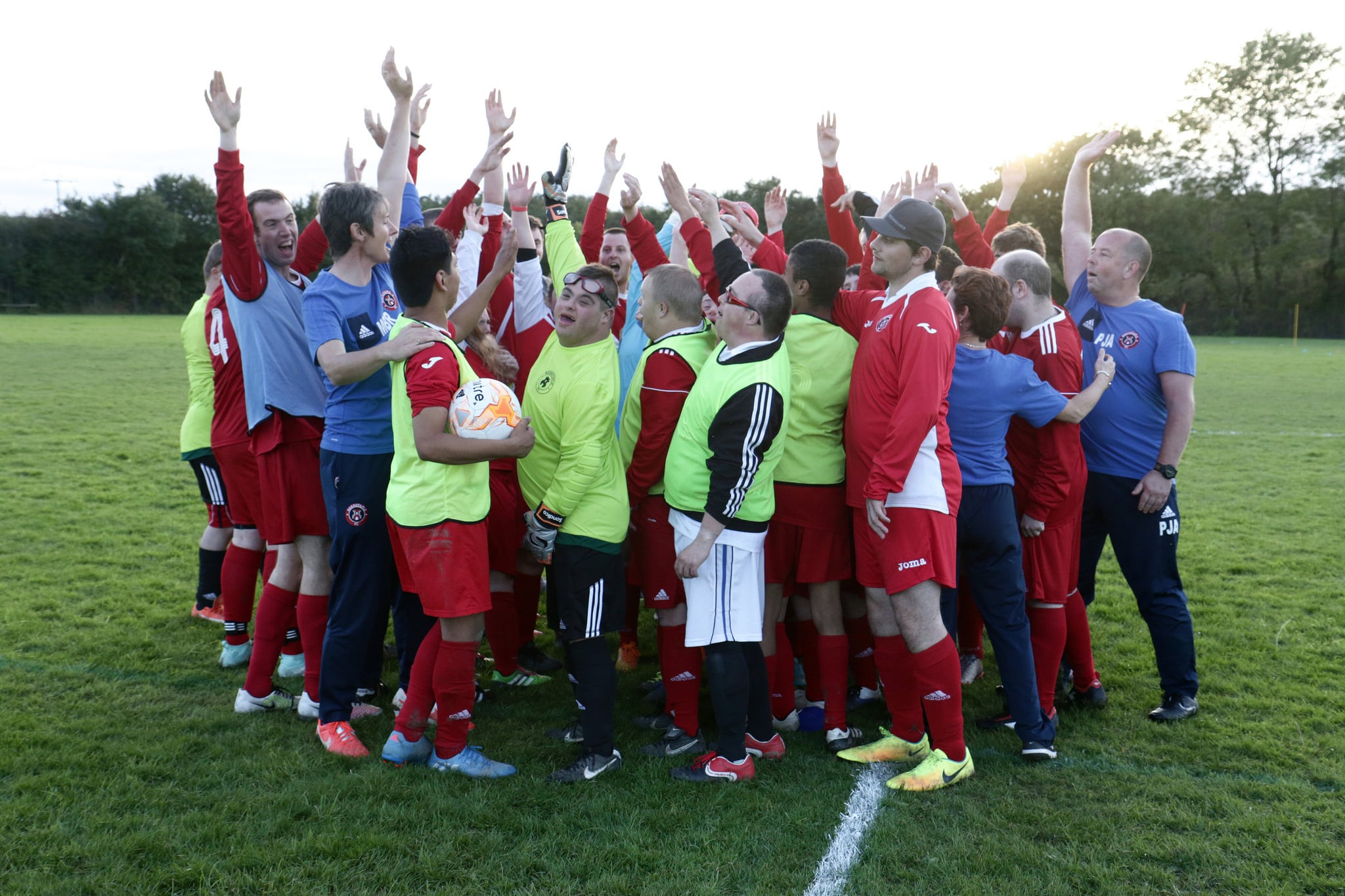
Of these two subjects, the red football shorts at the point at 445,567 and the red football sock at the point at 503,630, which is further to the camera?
the red football sock at the point at 503,630

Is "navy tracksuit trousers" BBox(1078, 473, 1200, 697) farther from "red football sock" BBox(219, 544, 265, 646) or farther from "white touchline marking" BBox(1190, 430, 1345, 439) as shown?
"white touchline marking" BBox(1190, 430, 1345, 439)

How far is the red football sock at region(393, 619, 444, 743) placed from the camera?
3891mm

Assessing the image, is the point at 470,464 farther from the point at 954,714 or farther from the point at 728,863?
the point at 954,714

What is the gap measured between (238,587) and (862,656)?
3536 mm

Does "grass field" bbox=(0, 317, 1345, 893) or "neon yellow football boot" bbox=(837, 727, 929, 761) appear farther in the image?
"neon yellow football boot" bbox=(837, 727, 929, 761)

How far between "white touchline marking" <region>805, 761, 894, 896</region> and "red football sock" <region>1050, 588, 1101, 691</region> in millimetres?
1368

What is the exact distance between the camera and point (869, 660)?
495cm

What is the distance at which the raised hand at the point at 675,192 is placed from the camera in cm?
456

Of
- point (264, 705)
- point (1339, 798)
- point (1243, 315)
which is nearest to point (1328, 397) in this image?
point (1339, 798)

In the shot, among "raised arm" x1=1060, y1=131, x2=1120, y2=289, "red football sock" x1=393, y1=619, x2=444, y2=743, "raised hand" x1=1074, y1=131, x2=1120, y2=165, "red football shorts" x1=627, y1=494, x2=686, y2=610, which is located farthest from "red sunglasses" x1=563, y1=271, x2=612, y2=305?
"raised hand" x1=1074, y1=131, x2=1120, y2=165

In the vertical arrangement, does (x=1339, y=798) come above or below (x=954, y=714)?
below

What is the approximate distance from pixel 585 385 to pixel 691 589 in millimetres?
991

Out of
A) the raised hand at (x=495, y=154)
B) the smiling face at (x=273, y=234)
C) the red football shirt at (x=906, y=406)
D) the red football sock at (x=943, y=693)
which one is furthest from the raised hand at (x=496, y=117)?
the red football sock at (x=943, y=693)

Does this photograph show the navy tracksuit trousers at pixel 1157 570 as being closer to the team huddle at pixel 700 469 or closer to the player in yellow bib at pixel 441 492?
the team huddle at pixel 700 469
